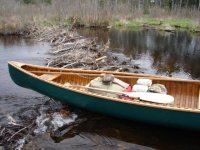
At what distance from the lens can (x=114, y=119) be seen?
762 cm

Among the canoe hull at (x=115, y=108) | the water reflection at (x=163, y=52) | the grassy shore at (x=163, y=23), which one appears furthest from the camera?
the grassy shore at (x=163, y=23)

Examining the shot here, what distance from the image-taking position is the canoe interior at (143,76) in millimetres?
7574

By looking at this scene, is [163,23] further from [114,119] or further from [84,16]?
[114,119]

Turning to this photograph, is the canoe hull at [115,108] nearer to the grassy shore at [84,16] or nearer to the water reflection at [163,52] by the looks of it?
the water reflection at [163,52]

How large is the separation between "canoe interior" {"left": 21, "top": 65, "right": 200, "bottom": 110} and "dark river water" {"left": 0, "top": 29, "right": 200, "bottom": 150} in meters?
0.85

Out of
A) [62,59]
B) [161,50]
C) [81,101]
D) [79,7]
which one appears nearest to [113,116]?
[81,101]

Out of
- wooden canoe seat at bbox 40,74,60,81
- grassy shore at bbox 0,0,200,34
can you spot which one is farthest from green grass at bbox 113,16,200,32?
wooden canoe seat at bbox 40,74,60,81

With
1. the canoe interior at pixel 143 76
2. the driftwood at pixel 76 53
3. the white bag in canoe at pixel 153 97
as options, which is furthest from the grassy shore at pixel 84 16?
the white bag in canoe at pixel 153 97

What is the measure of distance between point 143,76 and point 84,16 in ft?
62.7

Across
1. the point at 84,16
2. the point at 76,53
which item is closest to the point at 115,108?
the point at 76,53

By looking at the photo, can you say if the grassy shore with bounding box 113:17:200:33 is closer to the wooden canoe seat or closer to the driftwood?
the driftwood

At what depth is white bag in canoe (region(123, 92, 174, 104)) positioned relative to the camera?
6.78 metres

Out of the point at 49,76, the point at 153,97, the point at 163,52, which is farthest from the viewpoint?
the point at 163,52

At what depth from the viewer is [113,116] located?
7.24 metres
